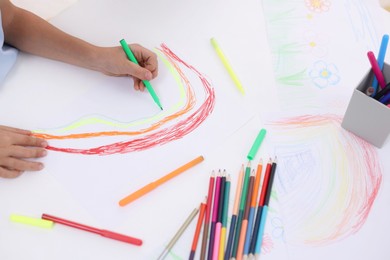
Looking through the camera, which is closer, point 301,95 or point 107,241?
point 107,241

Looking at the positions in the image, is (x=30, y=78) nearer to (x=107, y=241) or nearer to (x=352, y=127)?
(x=107, y=241)

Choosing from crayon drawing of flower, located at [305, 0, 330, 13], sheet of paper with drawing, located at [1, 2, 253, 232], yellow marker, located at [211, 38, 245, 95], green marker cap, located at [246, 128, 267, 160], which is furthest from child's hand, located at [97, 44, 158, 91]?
crayon drawing of flower, located at [305, 0, 330, 13]

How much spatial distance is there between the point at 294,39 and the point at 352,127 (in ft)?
0.72

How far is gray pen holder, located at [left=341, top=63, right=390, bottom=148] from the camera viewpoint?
61 centimetres

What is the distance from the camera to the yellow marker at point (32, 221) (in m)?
0.62

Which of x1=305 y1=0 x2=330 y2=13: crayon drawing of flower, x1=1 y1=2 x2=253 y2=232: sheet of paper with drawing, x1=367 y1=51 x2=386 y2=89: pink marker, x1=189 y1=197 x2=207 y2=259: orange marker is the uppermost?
x1=305 y1=0 x2=330 y2=13: crayon drawing of flower

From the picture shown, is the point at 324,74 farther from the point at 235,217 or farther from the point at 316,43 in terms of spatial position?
the point at 235,217

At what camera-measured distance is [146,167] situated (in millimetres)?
674

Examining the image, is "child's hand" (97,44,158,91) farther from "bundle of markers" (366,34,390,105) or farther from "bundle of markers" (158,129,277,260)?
"bundle of markers" (366,34,390,105)

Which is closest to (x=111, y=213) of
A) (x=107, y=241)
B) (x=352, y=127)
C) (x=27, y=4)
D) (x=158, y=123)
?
(x=107, y=241)

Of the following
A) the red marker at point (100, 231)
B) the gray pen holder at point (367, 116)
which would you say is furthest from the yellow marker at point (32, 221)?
the gray pen holder at point (367, 116)

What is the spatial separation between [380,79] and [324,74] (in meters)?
0.13

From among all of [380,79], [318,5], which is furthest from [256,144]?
[318,5]

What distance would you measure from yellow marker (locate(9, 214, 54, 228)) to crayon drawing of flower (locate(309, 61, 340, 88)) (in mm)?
511
